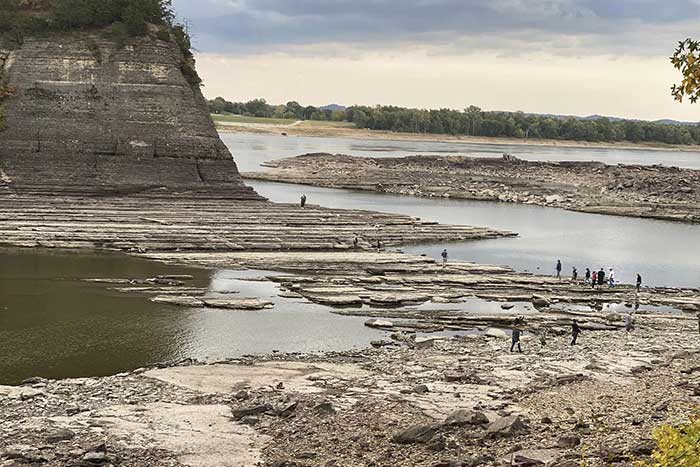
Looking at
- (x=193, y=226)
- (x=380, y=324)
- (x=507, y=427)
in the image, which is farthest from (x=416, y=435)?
(x=193, y=226)

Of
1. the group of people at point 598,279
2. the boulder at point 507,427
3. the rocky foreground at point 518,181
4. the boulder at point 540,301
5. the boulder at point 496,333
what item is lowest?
the boulder at point 496,333

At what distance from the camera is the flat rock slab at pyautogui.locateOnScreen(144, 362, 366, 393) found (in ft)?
67.9

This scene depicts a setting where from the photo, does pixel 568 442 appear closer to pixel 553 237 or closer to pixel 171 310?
pixel 171 310

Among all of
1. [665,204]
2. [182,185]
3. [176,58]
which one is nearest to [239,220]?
[182,185]

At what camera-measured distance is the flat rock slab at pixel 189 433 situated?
1570 centimetres

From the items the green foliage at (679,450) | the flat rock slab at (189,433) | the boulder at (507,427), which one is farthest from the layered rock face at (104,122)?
the green foliage at (679,450)

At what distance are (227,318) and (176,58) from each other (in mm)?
32709

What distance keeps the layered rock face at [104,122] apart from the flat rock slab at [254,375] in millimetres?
32038

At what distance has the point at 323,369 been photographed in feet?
74.3

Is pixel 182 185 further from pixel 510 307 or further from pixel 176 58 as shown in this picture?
pixel 510 307

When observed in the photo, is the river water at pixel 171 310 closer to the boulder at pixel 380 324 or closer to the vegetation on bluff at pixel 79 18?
the boulder at pixel 380 324

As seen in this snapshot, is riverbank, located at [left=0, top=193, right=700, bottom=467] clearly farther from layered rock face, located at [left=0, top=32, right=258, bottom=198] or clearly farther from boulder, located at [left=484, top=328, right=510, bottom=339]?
layered rock face, located at [left=0, top=32, right=258, bottom=198]

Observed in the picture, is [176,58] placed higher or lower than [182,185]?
higher

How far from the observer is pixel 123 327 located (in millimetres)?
27719
